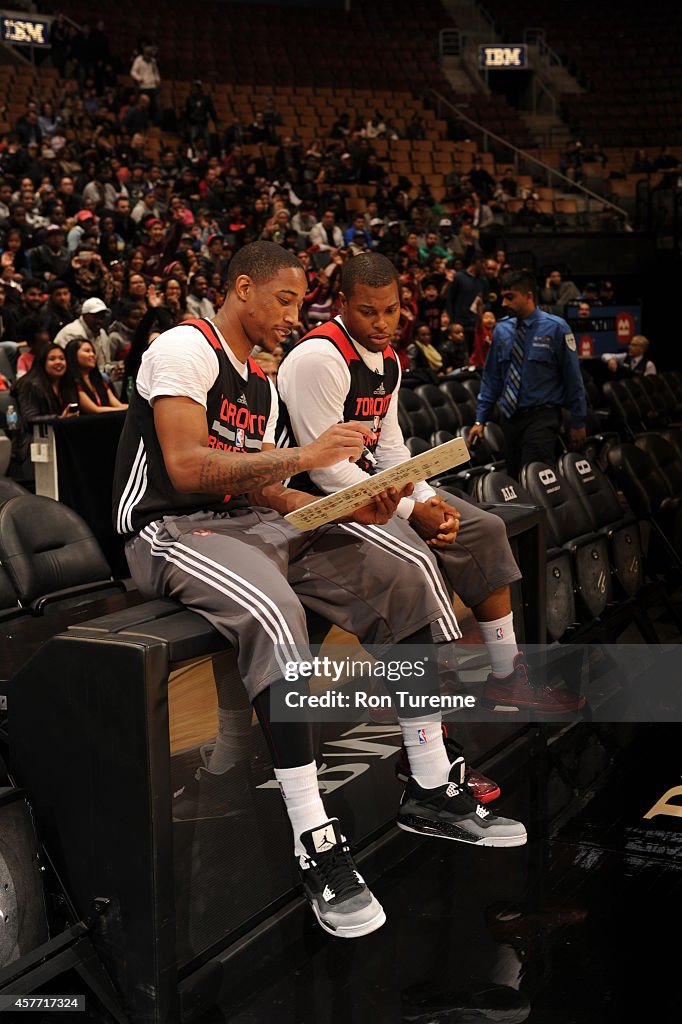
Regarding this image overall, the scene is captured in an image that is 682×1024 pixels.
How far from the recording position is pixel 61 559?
351 cm

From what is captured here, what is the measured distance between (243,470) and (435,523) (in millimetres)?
622

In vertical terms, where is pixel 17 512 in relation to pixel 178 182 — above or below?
below

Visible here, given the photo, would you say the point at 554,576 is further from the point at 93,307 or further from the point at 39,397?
the point at 93,307

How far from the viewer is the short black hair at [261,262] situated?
8.07 ft

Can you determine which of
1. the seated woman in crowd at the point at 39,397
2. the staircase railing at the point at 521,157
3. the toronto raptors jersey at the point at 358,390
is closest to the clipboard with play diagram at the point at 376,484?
the toronto raptors jersey at the point at 358,390

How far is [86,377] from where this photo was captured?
6.41 metres

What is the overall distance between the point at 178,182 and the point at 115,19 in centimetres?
682

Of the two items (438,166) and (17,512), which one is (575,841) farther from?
(438,166)

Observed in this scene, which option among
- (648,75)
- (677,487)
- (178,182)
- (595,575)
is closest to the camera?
(595,575)

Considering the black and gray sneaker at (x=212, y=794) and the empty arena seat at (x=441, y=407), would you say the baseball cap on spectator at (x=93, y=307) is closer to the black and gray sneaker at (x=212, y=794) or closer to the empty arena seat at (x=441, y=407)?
the empty arena seat at (x=441, y=407)

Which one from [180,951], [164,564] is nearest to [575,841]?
[180,951]

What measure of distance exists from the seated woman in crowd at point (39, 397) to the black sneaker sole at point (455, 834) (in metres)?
3.84

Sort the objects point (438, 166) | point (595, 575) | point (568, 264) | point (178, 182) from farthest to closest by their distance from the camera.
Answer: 1. point (438, 166)
2. point (568, 264)
3. point (178, 182)
4. point (595, 575)

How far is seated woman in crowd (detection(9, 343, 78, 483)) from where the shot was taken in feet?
19.4
